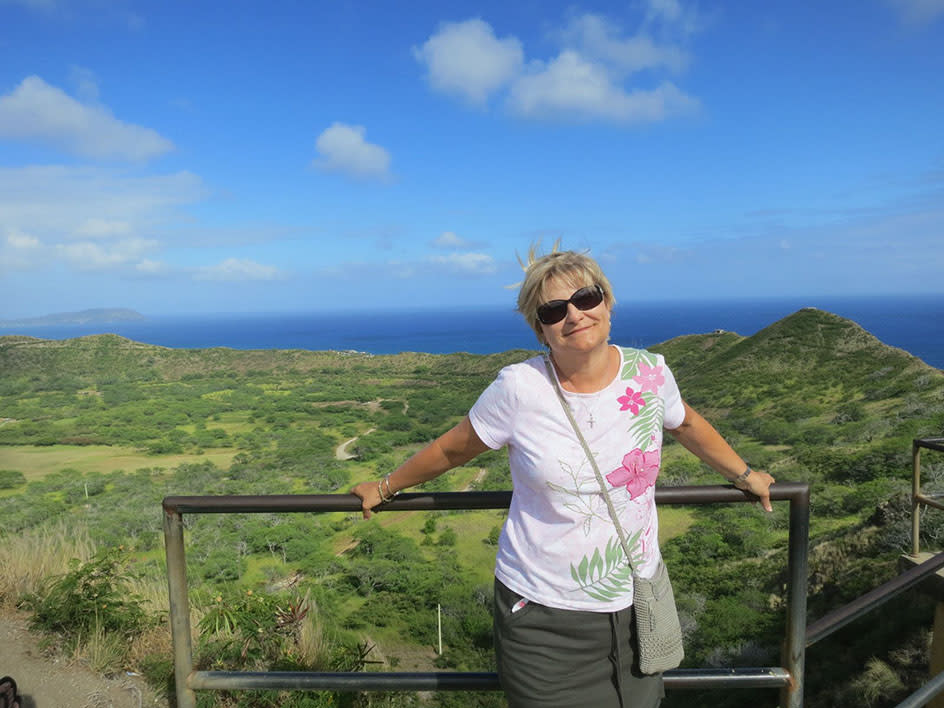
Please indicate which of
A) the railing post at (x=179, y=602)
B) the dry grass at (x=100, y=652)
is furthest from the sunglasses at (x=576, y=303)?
the dry grass at (x=100, y=652)

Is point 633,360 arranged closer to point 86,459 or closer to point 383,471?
point 383,471

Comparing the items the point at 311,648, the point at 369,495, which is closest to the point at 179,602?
the point at 369,495

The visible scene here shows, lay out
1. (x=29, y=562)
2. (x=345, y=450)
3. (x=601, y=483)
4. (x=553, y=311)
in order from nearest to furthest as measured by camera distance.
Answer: (x=601, y=483), (x=553, y=311), (x=29, y=562), (x=345, y=450)

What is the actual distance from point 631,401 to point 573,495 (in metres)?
0.25

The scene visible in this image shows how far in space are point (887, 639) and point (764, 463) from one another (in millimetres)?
10514

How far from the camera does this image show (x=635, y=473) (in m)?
1.36

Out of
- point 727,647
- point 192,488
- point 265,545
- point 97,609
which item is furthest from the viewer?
point 192,488

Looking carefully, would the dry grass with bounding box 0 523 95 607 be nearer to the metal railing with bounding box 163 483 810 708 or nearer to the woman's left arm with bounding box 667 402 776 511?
the metal railing with bounding box 163 483 810 708

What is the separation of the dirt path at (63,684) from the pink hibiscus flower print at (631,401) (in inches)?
102

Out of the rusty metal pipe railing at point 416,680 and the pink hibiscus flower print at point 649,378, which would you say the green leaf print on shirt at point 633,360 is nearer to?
the pink hibiscus flower print at point 649,378

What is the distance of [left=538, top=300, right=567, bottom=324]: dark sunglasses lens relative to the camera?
142cm

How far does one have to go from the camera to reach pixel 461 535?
14320 mm

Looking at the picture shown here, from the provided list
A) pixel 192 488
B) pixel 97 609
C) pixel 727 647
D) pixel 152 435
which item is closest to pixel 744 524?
pixel 727 647

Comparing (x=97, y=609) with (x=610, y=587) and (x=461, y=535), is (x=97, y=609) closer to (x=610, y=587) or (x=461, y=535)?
(x=610, y=587)
